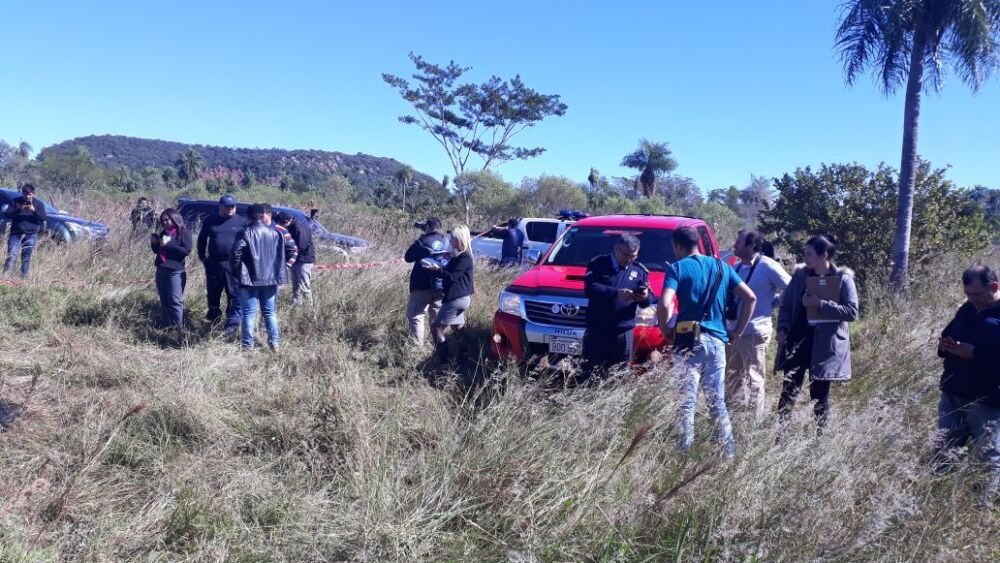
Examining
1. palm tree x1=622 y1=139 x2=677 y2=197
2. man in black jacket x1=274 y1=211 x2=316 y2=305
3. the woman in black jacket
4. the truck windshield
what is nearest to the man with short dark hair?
the woman in black jacket

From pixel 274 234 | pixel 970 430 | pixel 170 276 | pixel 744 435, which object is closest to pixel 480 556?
pixel 744 435

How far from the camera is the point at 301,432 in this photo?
4164 mm

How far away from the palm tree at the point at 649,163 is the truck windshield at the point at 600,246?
1473 inches

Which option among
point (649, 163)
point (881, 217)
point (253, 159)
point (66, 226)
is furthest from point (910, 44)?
point (253, 159)

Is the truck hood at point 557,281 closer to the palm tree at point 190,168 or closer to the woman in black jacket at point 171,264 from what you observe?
the woman in black jacket at point 171,264

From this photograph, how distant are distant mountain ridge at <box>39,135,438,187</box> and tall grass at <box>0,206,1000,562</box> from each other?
87570 millimetres

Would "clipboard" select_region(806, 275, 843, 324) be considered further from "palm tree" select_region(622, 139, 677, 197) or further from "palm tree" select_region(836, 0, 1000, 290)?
"palm tree" select_region(622, 139, 677, 197)

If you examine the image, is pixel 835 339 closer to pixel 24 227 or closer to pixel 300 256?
pixel 300 256

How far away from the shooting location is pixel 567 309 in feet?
19.3

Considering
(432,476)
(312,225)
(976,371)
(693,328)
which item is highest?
(312,225)

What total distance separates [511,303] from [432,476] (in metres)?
2.90

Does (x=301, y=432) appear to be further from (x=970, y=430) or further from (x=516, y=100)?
(x=516, y=100)

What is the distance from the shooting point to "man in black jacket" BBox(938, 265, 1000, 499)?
3881mm

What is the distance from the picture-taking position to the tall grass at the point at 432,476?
296 centimetres
